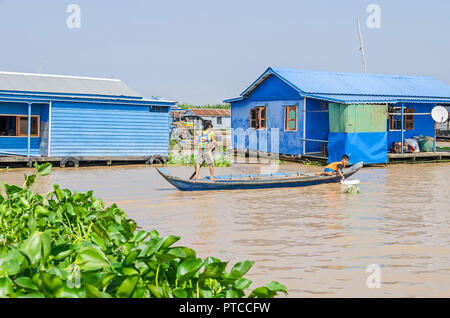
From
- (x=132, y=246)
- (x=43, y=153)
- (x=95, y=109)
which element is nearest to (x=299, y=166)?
(x=95, y=109)

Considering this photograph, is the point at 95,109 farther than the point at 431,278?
Yes

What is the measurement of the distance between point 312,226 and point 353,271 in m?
3.14

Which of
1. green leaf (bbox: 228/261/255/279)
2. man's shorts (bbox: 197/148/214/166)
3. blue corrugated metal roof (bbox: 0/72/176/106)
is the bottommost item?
green leaf (bbox: 228/261/255/279)

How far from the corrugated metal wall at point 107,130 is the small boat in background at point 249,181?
27.8 ft

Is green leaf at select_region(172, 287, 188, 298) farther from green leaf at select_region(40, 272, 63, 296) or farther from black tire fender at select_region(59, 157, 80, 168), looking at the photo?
black tire fender at select_region(59, 157, 80, 168)

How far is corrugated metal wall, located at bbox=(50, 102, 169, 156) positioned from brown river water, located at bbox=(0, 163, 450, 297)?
3.29 metres

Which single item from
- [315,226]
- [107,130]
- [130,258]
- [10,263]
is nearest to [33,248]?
[10,263]

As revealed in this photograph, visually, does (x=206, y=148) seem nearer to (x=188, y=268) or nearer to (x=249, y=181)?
(x=249, y=181)

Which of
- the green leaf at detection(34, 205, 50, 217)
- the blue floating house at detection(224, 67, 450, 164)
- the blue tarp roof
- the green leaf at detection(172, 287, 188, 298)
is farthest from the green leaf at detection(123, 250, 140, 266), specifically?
the blue tarp roof

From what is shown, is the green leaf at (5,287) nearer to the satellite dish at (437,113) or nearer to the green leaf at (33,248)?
the green leaf at (33,248)

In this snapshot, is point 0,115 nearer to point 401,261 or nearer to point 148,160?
point 148,160

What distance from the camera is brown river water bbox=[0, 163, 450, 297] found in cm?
689

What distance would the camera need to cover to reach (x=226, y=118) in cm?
7138

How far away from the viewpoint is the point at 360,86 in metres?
25.9
